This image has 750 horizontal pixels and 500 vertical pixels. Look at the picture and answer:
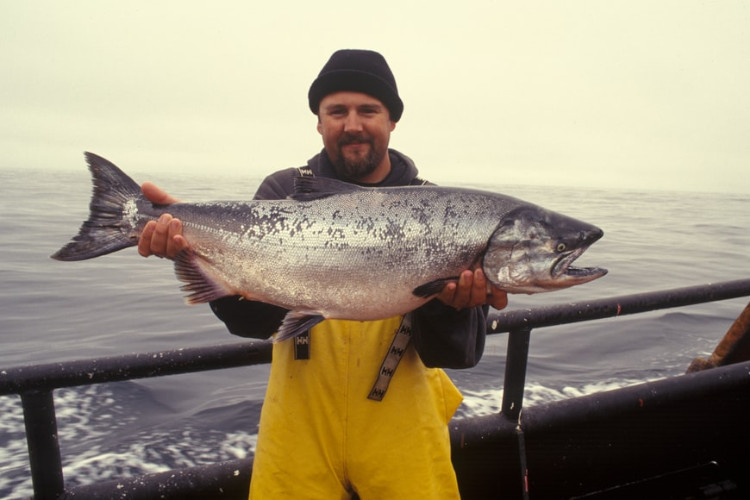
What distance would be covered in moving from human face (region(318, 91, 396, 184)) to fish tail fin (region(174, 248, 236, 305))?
995mm

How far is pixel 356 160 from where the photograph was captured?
10.1 feet

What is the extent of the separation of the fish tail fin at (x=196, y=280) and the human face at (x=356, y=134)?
0.99m

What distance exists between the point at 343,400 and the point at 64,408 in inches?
247

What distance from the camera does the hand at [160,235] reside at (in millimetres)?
2596

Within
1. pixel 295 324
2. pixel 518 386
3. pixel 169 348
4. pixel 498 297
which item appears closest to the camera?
pixel 295 324

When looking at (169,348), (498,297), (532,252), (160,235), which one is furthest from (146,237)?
(169,348)

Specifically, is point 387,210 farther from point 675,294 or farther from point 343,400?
point 675,294

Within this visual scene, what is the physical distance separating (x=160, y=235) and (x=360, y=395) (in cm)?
128

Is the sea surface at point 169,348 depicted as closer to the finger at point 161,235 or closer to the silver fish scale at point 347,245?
the finger at point 161,235

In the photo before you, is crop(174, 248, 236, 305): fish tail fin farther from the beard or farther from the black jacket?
the beard

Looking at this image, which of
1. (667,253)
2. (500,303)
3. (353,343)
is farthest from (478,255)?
(667,253)

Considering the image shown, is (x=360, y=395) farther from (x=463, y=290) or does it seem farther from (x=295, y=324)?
(x=463, y=290)

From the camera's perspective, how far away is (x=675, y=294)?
3.42 m

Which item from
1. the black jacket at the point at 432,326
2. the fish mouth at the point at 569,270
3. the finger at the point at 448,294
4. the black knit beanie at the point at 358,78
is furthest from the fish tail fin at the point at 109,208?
the fish mouth at the point at 569,270
